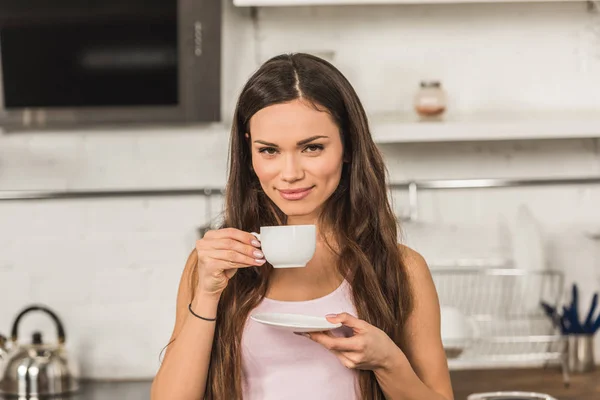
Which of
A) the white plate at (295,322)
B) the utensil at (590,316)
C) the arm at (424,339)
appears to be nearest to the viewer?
the white plate at (295,322)

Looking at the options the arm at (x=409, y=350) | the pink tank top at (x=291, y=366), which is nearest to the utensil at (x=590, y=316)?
the arm at (x=409, y=350)

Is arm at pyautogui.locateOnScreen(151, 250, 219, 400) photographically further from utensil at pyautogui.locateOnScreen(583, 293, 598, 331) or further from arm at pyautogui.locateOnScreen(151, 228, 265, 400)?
utensil at pyautogui.locateOnScreen(583, 293, 598, 331)

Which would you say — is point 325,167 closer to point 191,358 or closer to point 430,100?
point 191,358

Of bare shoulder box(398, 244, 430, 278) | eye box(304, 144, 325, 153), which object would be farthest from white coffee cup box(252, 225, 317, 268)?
bare shoulder box(398, 244, 430, 278)

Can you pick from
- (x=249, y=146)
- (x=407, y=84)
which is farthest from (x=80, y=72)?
(x=249, y=146)

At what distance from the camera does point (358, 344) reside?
1.27 meters

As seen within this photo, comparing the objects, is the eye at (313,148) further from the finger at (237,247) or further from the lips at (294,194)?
the finger at (237,247)

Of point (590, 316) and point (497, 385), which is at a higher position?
point (590, 316)

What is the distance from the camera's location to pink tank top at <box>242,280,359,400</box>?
140 centimetres

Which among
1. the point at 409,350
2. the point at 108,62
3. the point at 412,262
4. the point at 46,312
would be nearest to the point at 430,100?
the point at 108,62

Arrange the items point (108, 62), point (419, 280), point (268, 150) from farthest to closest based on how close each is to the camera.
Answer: point (108, 62) → point (419, 280) → point (268, 150)

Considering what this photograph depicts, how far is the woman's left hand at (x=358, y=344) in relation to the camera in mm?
1264

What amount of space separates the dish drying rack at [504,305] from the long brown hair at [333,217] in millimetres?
1032

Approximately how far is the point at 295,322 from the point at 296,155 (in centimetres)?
24
